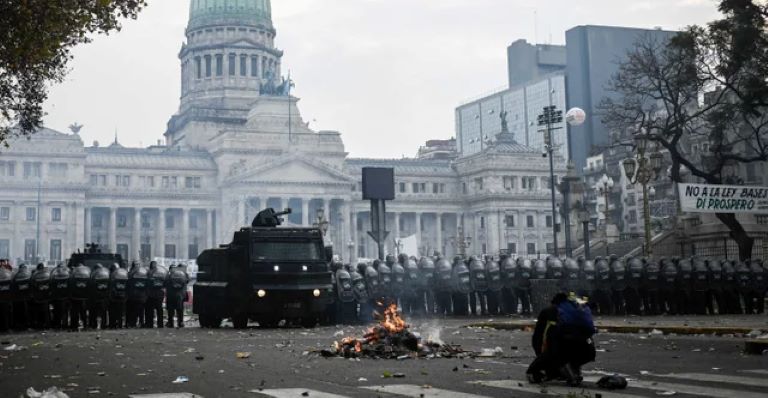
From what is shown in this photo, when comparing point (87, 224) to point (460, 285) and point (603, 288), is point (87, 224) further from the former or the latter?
point (603, 288)

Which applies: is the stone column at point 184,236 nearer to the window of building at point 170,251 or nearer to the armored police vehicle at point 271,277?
the window of building at point 170,251

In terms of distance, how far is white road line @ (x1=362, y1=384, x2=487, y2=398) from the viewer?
11.3 m

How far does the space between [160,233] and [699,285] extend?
94.2 m

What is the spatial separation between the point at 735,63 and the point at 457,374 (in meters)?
25.5

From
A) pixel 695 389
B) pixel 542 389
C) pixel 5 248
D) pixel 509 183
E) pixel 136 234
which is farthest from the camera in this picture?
pixel 509 183

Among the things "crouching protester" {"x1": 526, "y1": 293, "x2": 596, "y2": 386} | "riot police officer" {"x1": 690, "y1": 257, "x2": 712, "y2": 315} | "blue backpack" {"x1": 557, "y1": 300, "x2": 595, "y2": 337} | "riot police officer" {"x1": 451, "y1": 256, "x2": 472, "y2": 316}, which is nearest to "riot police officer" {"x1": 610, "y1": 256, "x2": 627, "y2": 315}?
"riot police officer" {"x1": 690, "y1": 257, "x2": 712, "y2": 315}

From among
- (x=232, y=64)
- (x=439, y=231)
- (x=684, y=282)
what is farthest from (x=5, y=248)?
(x=684, y=282)

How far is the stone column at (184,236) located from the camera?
393ft

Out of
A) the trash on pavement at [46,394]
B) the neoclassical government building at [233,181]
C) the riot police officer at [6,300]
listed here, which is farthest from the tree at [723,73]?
the neoclassical government building at [233,181]

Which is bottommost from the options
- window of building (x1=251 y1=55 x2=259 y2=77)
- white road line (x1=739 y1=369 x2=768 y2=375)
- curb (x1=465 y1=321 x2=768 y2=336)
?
white road line (x1=739 y1=369 x2=768 y2=375)

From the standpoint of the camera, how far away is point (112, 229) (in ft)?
383

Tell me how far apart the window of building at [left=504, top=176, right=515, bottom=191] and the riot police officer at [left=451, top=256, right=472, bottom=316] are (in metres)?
100

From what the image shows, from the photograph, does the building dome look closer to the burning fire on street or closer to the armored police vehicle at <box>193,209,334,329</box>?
the armored police vehicle at <box>193,209,334,329</box>

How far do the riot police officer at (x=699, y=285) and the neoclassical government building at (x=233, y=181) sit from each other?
74.3 metres
